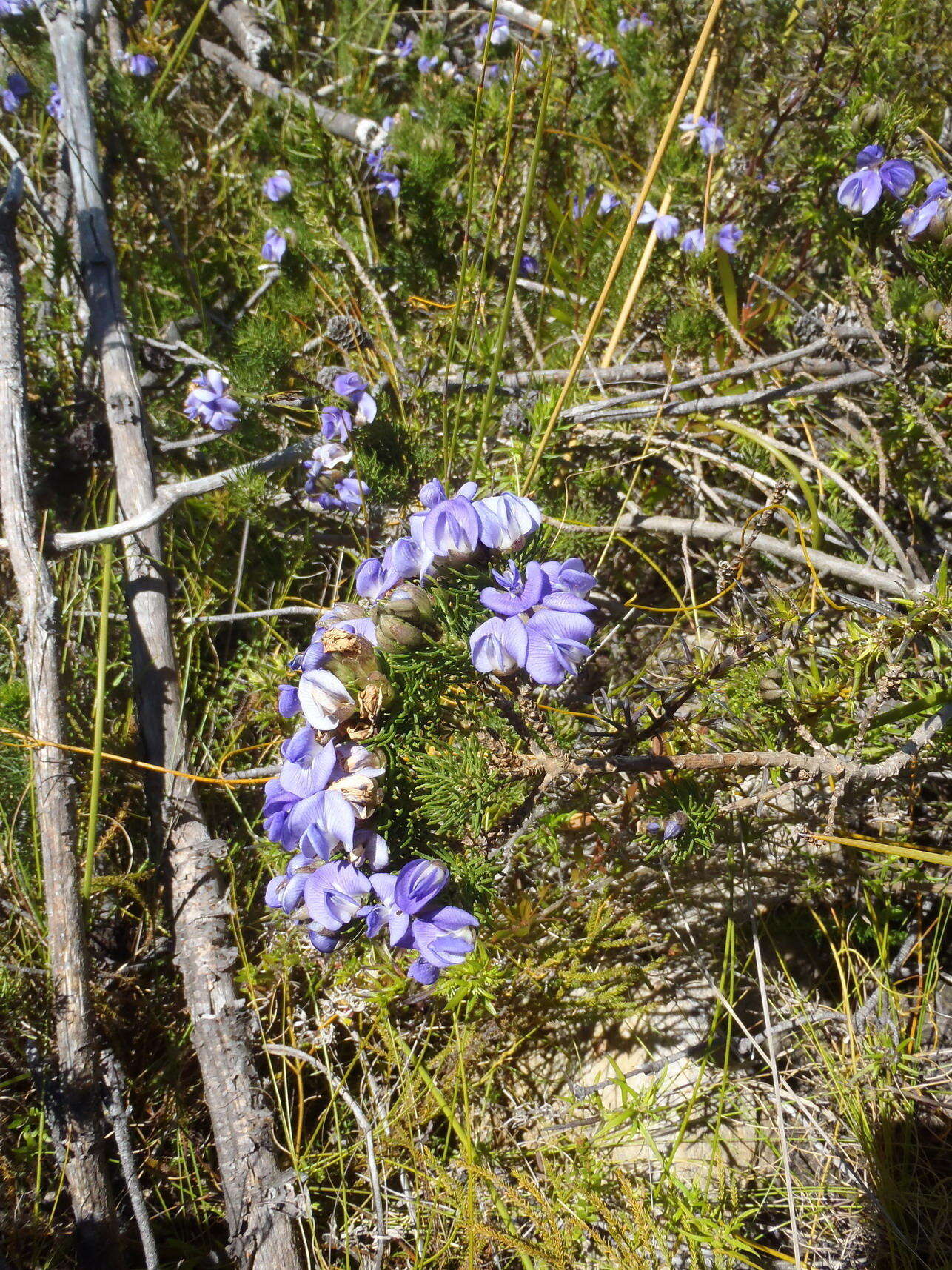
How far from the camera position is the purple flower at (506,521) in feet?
3.75

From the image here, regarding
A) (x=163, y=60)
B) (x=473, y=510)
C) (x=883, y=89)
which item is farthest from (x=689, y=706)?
(x=163, y=60)

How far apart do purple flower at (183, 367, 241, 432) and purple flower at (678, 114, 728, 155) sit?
162 cm

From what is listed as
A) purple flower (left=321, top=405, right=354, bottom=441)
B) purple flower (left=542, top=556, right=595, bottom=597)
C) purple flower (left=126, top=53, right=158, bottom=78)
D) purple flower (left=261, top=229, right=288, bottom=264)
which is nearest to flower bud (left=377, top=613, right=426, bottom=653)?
purple flower (left=542, top=556, right=595, bottom=597)

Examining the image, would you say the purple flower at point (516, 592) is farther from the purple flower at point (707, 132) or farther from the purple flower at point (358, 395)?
the purple flower at point (707, 132)

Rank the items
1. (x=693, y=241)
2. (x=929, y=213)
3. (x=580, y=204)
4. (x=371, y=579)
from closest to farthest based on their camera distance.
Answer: (x=371, y=579)
(x=929, y=213)
(x=693, y=241)
(x=580, y=204)

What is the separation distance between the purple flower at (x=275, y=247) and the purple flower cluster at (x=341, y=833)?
182cm

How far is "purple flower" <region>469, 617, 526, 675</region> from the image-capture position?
105cm

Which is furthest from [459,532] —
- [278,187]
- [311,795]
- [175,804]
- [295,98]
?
[295,98]

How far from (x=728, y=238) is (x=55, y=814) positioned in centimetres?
245

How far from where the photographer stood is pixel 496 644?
41.6 inches

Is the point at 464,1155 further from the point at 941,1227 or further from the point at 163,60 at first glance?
the point at 163,60

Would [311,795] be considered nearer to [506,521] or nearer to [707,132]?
[506,521]

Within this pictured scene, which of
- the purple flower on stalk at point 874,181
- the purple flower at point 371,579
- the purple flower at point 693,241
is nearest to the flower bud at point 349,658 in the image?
the purple flower at point 371,579

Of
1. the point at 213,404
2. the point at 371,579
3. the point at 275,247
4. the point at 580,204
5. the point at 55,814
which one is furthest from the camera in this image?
the point at 580,204
